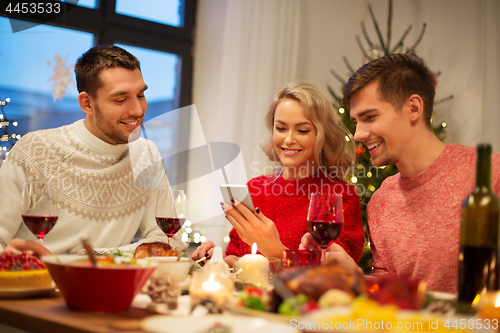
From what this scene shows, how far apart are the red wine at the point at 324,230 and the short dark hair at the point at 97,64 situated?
4.57 ft

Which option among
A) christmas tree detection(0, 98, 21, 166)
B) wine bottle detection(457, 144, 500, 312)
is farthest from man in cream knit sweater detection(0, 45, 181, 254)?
christmas tree detection(0, 98, 21, 166)

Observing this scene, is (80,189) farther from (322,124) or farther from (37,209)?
(322,124)

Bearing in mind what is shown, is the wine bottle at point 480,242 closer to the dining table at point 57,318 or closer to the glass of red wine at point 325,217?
the glass of red wine at point 325,217

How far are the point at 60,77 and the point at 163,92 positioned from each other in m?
1.03

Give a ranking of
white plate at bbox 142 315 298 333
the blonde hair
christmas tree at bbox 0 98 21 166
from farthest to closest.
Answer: christmas tree at bbox 0 98 21 166, the blonde hair, white plate at bbox 142 315 298 333

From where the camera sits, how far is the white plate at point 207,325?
2.18ft

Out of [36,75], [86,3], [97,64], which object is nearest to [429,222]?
[97,64]

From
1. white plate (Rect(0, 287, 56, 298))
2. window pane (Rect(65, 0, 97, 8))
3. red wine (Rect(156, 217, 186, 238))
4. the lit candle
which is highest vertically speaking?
window pane (Rect(65, 0, 97, 8))

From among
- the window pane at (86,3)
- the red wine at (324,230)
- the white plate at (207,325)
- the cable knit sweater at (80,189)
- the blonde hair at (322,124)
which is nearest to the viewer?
the white plate at (207,325)

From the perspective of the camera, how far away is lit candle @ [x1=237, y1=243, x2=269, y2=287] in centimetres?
115

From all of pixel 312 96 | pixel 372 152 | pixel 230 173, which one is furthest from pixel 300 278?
pixel 230 173

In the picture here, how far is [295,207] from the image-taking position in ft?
7.45

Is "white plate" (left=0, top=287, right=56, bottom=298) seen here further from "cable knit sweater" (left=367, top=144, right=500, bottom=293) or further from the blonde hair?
the blonde hair

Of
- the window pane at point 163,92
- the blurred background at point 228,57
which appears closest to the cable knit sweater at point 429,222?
the blurred background at point 228,57
